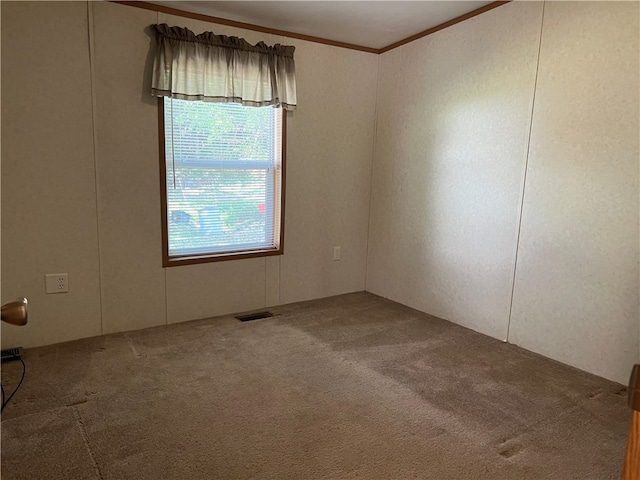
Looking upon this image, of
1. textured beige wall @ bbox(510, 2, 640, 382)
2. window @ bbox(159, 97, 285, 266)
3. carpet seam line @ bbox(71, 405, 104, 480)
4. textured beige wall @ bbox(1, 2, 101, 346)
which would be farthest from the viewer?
window @ bbox(159, 97, 285, 266)

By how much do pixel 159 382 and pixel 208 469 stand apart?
31.6 inches

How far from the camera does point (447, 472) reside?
1.67m

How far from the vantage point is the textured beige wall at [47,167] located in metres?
2.52

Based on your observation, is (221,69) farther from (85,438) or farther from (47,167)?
(85,438)

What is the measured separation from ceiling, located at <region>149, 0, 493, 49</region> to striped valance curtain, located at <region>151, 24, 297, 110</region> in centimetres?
16

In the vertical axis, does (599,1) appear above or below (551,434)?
above

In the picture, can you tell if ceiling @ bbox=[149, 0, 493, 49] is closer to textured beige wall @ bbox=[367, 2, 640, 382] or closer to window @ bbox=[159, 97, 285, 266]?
textured beige wall @ bbox=[367, 2, 640, 382]

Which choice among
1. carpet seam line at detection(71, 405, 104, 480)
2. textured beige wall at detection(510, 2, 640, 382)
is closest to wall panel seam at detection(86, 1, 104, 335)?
carpet seam line at detection(71, 405, 104, 480)

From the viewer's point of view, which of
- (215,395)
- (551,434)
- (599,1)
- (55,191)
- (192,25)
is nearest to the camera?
(551,434)

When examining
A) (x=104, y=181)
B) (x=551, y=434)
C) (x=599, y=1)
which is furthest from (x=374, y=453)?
Result: (x=599, y=1)

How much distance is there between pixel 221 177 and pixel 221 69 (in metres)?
0.77

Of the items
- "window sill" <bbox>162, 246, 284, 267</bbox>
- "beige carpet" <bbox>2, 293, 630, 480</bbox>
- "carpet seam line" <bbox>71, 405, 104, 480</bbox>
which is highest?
"window sill" <bbox>162, 246, 284, 267</bbox>

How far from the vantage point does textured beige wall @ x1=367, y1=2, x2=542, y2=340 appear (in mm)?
2836

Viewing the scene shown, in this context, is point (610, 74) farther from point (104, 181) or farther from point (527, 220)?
point (104, 181)
